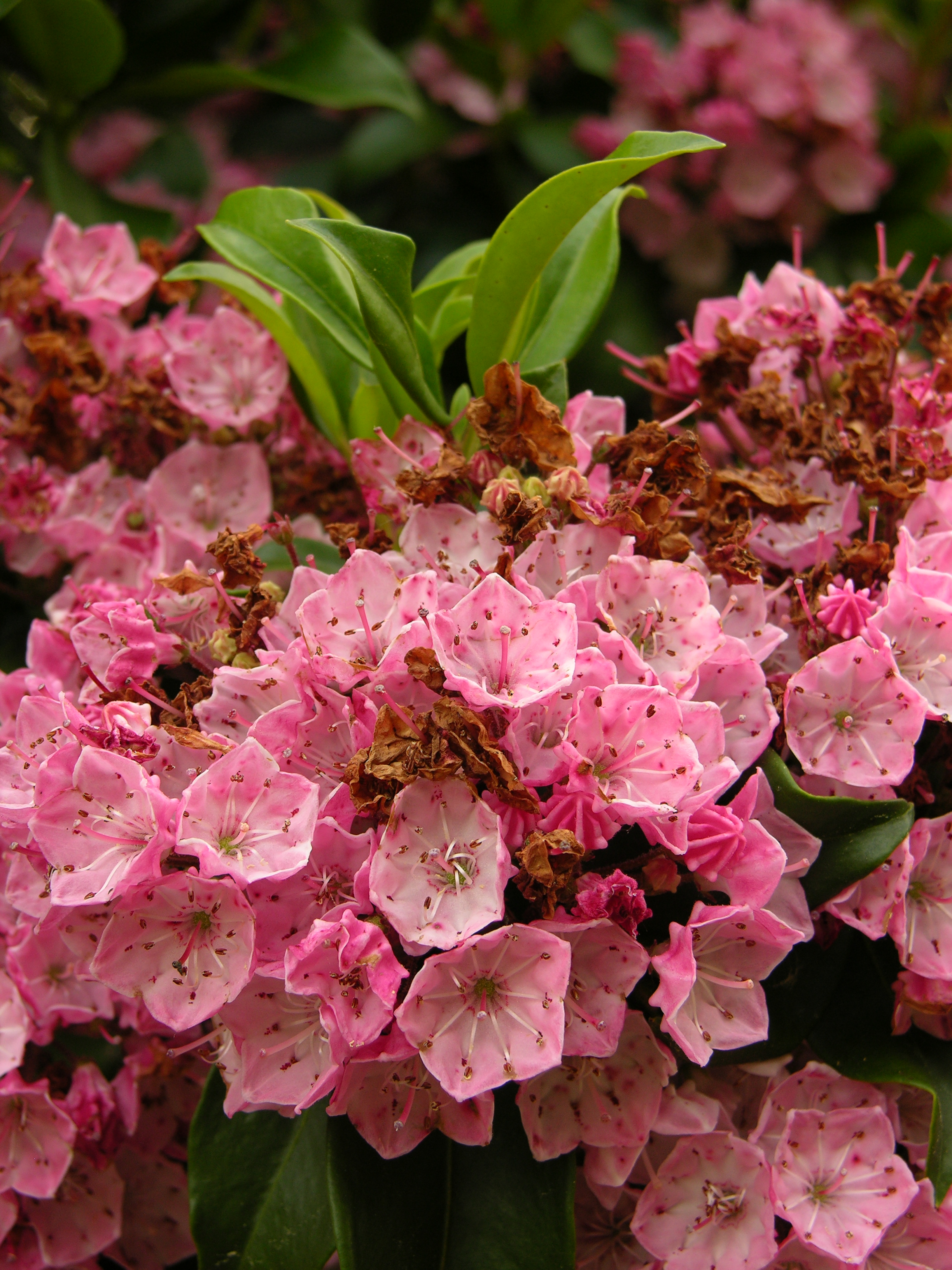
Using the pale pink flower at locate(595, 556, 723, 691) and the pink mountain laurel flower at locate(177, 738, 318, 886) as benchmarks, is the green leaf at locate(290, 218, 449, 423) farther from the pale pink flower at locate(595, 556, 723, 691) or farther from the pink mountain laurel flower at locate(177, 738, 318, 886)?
the pink mountain laurel flower at locate(177, 738, 318, 886)

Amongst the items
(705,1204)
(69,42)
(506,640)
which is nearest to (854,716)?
(506,640)

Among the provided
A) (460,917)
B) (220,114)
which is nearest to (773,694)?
(460,917)

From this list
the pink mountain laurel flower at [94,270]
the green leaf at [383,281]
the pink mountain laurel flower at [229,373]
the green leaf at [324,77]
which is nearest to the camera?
the green leaf at [383,281]

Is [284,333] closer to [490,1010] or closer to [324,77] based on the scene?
[490,1010]

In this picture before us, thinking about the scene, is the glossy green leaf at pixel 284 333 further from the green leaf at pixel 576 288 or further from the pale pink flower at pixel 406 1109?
the pale pink flower at pixel 406 1109

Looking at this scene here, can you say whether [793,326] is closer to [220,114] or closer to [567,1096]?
[567,1096]

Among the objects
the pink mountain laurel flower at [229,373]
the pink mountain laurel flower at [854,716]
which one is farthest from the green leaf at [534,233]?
the pink mountain laurel flower at [854,716]

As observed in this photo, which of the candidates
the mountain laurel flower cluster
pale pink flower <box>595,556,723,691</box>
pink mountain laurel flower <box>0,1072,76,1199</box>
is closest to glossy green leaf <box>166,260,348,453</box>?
the mountain laurel flower cluster
